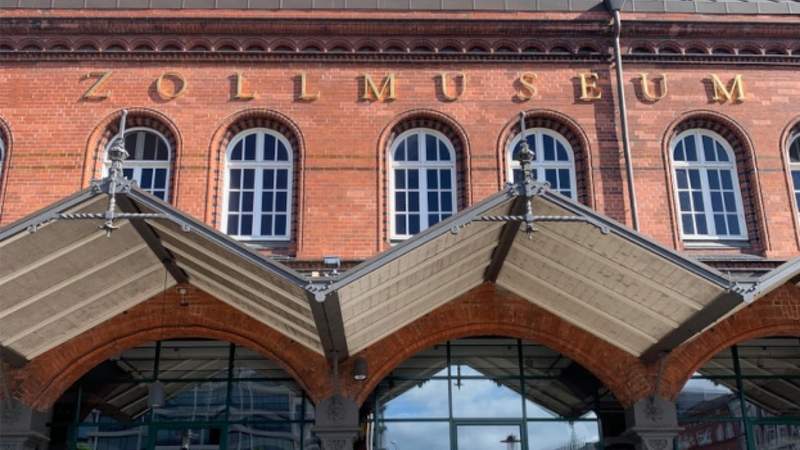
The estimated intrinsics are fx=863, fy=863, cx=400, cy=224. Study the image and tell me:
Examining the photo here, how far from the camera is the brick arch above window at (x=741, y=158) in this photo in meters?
13.2

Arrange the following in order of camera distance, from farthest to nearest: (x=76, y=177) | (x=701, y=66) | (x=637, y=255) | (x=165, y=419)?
(x=701, y=66) < (x=76, y=177) < (x=165, y=419) < (x=637, y=255)

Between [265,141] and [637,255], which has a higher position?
[265,141]

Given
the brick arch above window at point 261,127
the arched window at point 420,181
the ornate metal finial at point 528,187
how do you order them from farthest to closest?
the arched window at point 420,181 < the brick arch above window at point 261,127 < the ornate metal finial at point 528,187

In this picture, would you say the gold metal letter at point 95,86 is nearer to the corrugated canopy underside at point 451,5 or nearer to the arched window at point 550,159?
the corrugated canopy underside at point 451,5

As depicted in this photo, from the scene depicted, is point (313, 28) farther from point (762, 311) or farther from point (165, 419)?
point (762, 311)

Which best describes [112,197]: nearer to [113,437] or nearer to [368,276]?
[368,276]

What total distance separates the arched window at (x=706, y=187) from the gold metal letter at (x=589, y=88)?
58.2 inches

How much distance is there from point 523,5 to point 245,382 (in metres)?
7.60

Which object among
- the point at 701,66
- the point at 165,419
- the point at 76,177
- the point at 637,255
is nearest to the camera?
the point at 637,255

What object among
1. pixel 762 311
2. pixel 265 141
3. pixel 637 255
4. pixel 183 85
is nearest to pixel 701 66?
pixel 762 311

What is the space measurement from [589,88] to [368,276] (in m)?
6.29

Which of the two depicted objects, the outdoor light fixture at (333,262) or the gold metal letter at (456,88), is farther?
the gold metal letter at (456,88)

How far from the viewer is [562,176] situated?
538 inches

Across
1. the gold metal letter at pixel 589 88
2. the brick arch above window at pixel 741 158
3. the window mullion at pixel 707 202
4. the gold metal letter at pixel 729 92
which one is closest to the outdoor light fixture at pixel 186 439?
the brick arch above window at pixel 741 158
